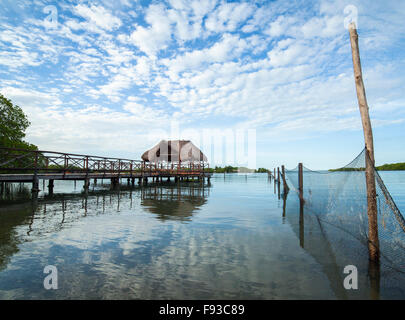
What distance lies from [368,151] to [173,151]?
35.7 m

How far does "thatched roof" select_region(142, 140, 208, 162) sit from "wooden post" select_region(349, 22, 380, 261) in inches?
1316

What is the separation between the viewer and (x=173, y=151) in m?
39.5

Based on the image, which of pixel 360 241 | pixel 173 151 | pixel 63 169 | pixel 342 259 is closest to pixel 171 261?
pixel 342 259

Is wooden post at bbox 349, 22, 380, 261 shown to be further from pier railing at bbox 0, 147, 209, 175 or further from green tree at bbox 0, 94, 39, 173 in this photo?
green tree at bbox 0, 94, 39, 173

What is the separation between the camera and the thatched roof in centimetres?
3866

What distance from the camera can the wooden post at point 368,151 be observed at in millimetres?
4746

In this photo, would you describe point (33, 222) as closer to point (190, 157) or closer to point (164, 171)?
point (164, 171)

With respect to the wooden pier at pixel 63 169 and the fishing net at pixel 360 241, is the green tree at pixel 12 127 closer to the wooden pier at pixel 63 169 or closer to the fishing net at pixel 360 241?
the wooden pier at pixel 63 169

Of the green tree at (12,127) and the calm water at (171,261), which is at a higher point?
the green tree at (12,127)

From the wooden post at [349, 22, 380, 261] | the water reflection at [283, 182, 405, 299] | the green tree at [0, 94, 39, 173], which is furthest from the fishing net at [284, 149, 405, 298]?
the green tree at [0, 94, 39, 173]

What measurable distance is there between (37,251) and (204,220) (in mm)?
5201

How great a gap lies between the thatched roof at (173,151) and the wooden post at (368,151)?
33425 millimetres

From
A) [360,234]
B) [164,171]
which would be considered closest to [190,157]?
[164,171]

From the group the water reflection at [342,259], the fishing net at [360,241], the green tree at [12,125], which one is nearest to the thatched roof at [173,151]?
the green tree at [12,125]
